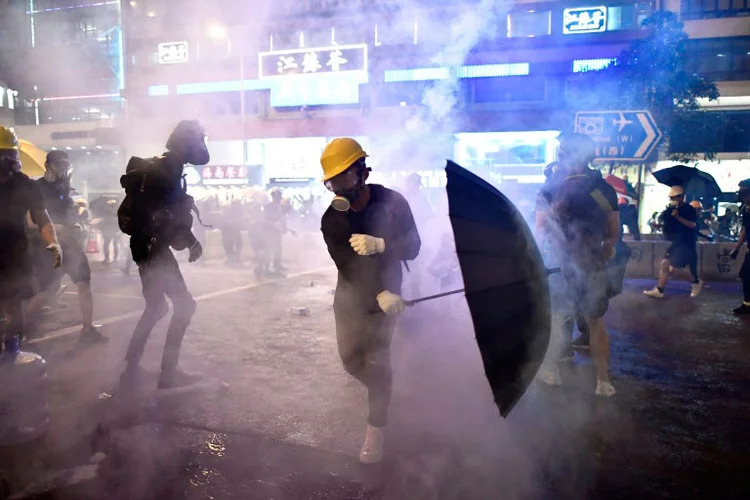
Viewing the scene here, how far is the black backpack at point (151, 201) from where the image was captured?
342 cm

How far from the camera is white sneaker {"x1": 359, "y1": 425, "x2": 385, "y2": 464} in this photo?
104 inches

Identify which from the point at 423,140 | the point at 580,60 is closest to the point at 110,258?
the point at 423,140

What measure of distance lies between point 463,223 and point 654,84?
1063 centimetres

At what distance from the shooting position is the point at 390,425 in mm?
3125

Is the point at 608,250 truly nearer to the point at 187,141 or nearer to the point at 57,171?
the point at 187,141

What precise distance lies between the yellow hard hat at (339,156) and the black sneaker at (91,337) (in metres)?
3.37

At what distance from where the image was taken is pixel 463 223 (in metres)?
1.93

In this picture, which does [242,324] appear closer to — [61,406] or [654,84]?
[61,406]

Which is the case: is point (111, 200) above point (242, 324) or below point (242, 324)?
above

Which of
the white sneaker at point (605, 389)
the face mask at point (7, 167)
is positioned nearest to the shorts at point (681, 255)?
the white sneaker at point (605, 389)

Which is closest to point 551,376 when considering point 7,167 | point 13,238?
point 13,238

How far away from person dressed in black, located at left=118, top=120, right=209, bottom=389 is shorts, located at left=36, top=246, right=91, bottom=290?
64.5 inches

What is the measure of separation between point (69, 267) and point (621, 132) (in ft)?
25.6

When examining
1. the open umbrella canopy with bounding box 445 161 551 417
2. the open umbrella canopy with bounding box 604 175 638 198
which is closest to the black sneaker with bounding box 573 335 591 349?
the open umbrella canopy with bounding box 445 161 551 417
